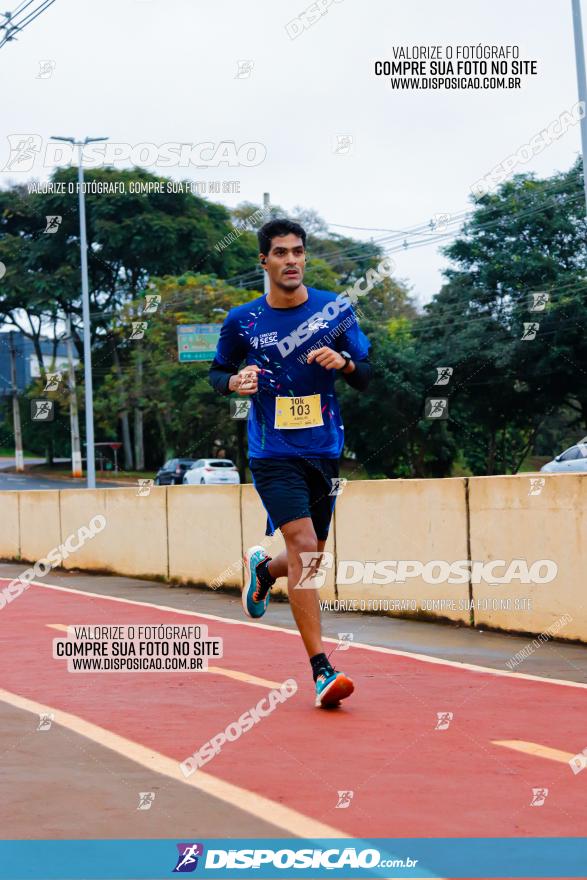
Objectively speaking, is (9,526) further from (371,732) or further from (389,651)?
(371,732)

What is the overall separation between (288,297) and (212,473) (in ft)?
127

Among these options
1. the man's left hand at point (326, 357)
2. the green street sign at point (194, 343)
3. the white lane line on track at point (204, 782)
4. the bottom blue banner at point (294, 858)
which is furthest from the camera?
the green street sign at point (194, 343)

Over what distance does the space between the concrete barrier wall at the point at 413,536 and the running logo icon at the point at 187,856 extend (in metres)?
5.02

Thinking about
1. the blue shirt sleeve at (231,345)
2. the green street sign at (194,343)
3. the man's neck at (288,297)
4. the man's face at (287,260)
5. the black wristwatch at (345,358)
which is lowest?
the black wristwatch at (345,358)

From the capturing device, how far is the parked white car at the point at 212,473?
44531mm

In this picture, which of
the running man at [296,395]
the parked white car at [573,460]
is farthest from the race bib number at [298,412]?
the parked white car at [573,460]

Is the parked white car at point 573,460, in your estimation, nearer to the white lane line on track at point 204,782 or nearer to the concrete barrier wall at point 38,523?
the concrete barrier wall at point 38,523

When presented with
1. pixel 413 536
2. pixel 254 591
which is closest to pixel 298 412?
pixel 254 591

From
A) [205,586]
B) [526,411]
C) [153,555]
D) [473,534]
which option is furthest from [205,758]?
[526,411]

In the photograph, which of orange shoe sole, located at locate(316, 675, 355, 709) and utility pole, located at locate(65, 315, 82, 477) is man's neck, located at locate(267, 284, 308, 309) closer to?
orange shoe sole, located at locate(316, 675, 355, 709)

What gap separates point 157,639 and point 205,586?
4691 millimetres

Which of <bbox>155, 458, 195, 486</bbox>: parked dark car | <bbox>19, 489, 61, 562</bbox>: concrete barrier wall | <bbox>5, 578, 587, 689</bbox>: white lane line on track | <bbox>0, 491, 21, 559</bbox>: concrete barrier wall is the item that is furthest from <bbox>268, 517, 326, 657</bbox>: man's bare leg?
<bbox>155, 458, 195, 486</bbox>: parked dark car

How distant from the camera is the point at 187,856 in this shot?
3.49 metres

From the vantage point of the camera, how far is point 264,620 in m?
10.1
